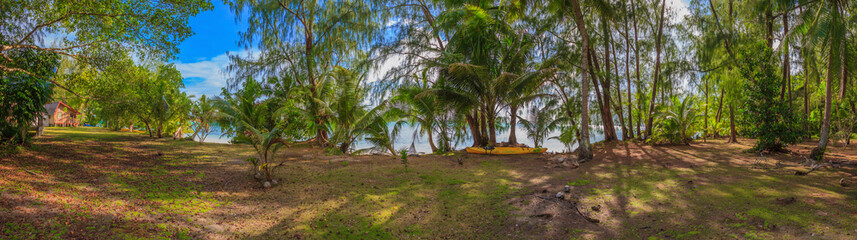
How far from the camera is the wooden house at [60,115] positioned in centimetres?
3136

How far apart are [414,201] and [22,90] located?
7.66 metres

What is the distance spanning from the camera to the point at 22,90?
6.90 meters

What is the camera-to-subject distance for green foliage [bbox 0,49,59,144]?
263 inches

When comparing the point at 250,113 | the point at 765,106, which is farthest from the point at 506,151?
the point at 250,113

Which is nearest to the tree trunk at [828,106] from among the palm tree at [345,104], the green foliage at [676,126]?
the green foliage at [676,126]

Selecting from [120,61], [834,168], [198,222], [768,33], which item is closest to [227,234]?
[198,222]

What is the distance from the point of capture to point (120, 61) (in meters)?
7.91

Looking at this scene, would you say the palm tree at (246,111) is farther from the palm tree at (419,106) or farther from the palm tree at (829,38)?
the palm tree at (829,38)

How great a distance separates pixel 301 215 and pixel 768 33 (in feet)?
45.2

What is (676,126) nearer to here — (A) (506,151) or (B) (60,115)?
(A) (506,151)

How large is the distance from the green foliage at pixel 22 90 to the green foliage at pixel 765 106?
15780 millimetres

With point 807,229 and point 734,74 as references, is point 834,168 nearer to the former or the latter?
point 807,229

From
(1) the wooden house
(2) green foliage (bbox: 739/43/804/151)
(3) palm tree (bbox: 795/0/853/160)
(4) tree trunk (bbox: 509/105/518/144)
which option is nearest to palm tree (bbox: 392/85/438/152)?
(4) tree trunk (bbox: 509/105/518/144)

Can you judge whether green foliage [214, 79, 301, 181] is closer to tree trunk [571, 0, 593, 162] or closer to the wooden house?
tree trunk [571, 0, 593, 162]
